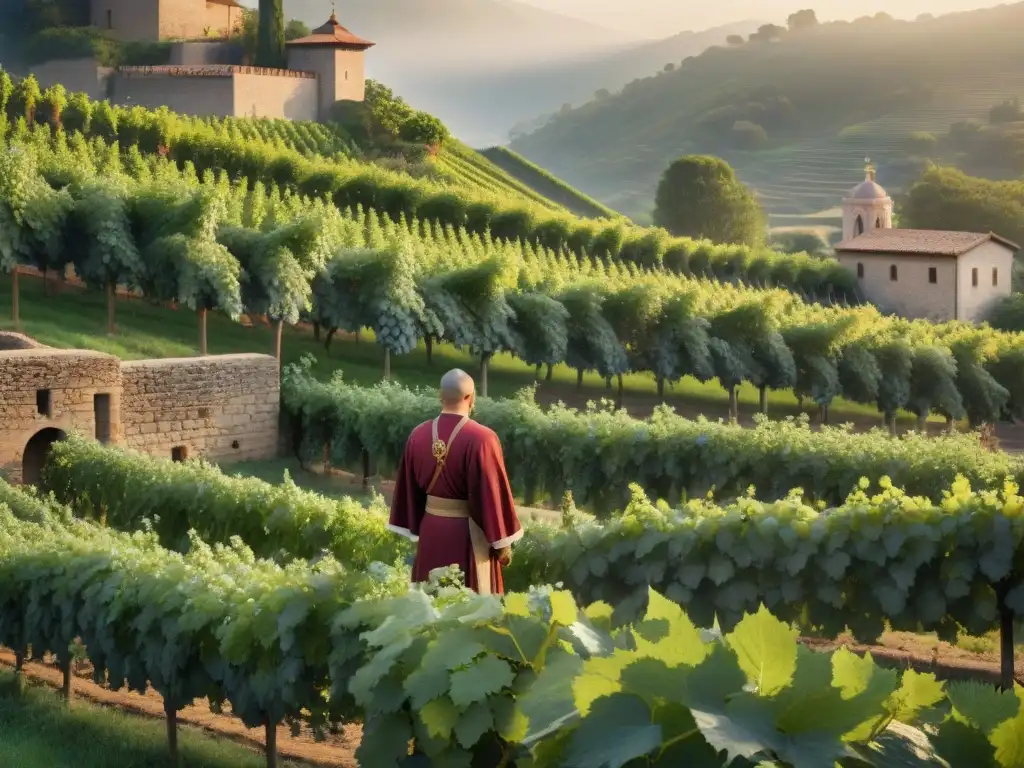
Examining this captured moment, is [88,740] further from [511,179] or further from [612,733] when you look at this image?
[511,179]

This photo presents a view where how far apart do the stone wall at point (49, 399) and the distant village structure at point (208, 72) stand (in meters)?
49.7

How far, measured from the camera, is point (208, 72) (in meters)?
71.2

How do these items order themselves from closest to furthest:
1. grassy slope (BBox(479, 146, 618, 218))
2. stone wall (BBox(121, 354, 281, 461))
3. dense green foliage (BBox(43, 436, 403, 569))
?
dense green foliage (BBox(43, 436, 403, 569)) < stone wall (BBox(121, 354, 281, 461)) < grassy slope (BBox(479, 146, 618, 218))

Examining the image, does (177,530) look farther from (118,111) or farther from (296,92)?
(296,92)

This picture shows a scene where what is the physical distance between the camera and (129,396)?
23438 millimetres

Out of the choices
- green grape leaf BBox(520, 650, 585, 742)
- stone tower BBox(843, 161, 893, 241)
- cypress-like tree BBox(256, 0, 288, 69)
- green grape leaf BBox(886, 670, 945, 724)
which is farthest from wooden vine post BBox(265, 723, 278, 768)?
cypress-like tree BBox(256, 0, 288, 69)

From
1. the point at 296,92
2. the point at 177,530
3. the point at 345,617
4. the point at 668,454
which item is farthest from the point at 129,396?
the point at 296,92

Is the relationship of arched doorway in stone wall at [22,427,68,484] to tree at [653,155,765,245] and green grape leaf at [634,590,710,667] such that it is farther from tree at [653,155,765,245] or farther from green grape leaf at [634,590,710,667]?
tree at [653,155,765,245]

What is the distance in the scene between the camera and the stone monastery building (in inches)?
851

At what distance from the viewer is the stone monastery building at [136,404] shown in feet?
70.9

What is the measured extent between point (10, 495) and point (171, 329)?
18662mm

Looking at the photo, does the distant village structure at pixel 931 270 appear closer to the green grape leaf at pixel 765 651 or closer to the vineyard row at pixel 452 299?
the vineyard row at pixel 452 299

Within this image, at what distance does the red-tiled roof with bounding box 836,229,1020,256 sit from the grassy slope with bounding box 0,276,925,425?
Result: 20338mm

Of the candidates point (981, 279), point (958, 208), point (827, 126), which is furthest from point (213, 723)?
point (827, 126)
